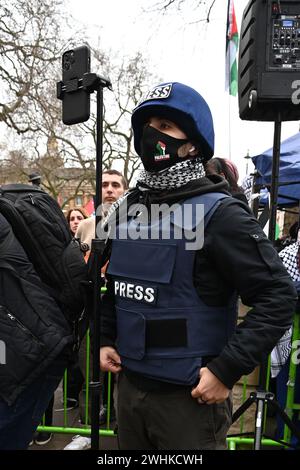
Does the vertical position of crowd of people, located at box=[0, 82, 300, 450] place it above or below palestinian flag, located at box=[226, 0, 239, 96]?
below

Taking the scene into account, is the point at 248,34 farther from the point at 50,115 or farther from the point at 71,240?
the point at 50,115

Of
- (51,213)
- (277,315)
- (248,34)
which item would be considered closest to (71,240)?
(51,213)

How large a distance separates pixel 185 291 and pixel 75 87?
1.08 meters

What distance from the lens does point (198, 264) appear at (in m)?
1.62

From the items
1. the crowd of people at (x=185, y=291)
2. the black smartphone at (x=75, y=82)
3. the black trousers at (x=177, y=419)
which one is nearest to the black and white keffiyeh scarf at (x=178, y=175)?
the crowd of people at (x=185, y=291)

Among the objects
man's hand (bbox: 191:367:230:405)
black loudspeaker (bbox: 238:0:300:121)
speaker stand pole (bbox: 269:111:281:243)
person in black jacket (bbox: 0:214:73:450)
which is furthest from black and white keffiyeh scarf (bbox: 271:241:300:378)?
person in black jacket (bbox: 0:214:73:450)

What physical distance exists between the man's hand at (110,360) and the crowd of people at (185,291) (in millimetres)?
28

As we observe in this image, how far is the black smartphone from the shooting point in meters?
2.00

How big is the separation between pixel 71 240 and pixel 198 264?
2.56 feet

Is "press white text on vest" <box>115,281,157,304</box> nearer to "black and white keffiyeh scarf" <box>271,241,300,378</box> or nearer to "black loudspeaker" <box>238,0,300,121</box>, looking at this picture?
"black loudspeaker" <box>238,0,300,121</box>

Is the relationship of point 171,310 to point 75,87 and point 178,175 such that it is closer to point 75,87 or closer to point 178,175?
point 178,175

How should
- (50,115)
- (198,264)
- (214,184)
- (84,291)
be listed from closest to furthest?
(198,264) → (214,184) → (84,291) → (50,115)

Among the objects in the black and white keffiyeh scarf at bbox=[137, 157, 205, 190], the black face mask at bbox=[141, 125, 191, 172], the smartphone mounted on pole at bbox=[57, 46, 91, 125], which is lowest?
the black and white keffiyeh scarf at bbox=[137, 157, 205, 190]

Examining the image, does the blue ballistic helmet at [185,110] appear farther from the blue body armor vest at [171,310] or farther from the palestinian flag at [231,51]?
the palestinian flag at [231,51]
